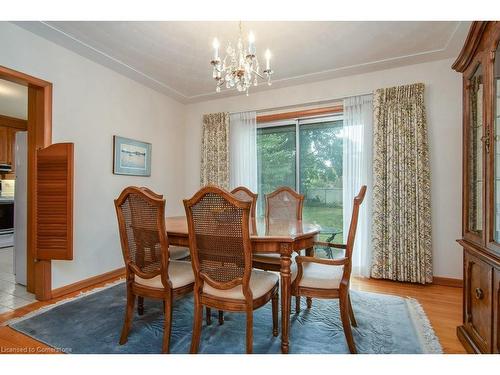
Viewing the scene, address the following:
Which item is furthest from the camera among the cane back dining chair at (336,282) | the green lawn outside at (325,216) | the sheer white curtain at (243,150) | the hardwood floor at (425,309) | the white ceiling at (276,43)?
the sheer white curtain at (243,150)

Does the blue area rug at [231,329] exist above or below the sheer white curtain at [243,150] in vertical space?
below

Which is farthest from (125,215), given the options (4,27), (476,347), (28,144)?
(476,347)

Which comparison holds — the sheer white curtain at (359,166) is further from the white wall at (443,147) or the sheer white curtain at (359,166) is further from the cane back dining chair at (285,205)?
the cane back dining chair at (285,205)

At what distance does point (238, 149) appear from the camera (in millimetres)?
4172

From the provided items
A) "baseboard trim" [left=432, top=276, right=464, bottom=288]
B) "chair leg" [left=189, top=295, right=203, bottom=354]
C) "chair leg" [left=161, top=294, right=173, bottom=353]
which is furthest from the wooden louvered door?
"baseboard trim" [left=432, top=276, right=464, bottom=288]

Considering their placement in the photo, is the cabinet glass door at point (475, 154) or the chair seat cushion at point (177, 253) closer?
the cabinet glass door at point (475, 154)

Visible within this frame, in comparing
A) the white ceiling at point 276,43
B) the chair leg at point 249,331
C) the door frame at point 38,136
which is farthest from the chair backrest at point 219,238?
the door frame at point 38,136

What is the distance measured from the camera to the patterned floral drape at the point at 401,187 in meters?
2.99

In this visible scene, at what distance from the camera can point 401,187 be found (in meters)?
3.07

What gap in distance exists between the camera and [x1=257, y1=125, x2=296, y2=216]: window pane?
404 centimetres

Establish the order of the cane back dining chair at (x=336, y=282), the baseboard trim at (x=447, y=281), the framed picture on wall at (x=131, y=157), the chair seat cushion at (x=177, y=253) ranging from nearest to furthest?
the cane back dining chair at (x=336, y=282) → the chair seat cushion at (x=177, y=253) → the baseboard trim at (x=447, y=281) → the framed picture on wall at (x=131, y=157)

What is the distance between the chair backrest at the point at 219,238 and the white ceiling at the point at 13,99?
167 inches
